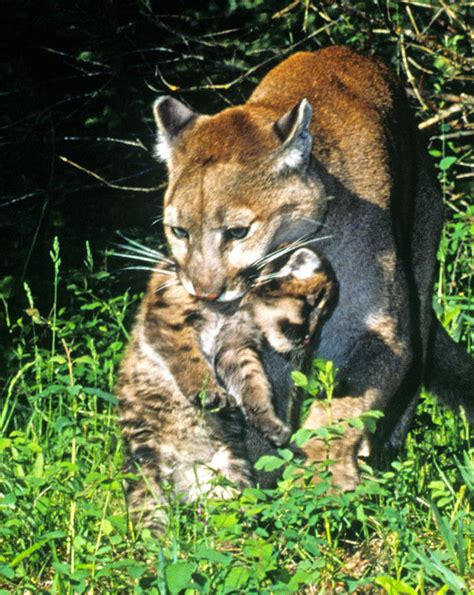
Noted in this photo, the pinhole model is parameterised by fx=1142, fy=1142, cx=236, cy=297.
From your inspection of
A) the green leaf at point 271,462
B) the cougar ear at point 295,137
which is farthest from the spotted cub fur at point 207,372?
the green leaf at point 271,462

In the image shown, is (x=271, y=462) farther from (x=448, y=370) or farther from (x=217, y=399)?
(x=448, y=370)

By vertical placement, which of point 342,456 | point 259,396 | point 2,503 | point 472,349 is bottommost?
point 472,349

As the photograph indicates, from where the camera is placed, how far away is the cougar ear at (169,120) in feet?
16.8

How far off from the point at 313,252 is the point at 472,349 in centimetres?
177

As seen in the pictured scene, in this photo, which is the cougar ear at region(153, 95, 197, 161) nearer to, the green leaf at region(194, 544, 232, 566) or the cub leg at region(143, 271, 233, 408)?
the cub leg at region(143, 271, 233, 408)

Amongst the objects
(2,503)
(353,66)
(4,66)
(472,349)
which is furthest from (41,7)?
(2,503)

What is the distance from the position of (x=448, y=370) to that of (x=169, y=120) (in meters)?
1.88

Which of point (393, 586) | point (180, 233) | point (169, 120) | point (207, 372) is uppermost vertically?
point (169, 120)

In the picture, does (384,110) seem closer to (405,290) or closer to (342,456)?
(405,290)

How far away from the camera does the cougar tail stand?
5681 millimetres

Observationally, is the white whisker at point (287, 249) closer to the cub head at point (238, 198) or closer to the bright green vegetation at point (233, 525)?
the cub head at point (238, 198)

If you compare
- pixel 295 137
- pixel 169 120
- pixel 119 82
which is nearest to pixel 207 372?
pixel 295 137

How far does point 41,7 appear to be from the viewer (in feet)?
21.9

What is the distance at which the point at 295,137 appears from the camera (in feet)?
15.5
